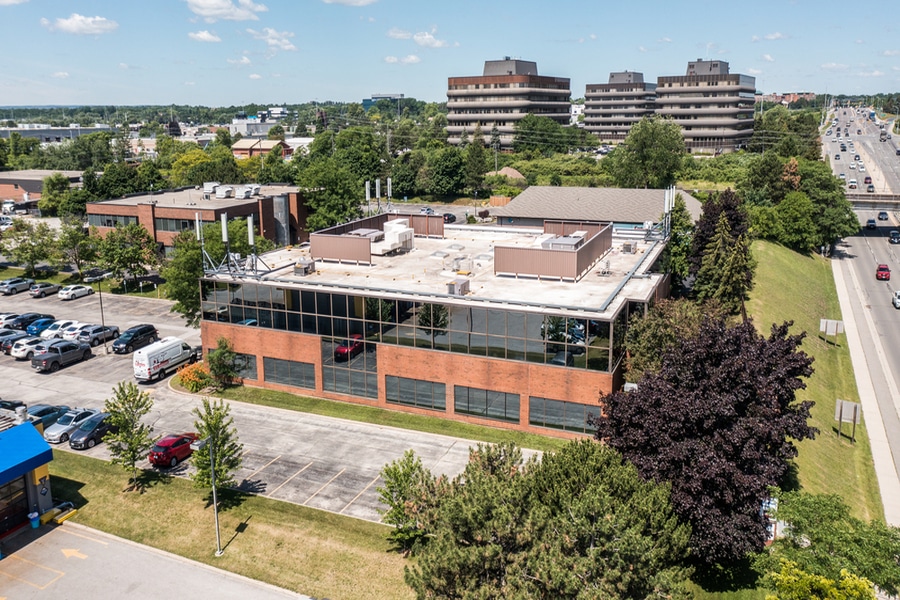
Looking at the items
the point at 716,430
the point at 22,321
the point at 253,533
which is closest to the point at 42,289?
the point at 22,321

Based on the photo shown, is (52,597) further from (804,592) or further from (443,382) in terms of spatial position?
(804,592)

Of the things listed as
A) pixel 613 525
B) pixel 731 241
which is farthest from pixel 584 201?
pixel 613 525

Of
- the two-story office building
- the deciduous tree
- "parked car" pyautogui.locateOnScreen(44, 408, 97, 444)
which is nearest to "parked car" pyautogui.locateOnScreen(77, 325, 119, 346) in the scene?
the two-story office building

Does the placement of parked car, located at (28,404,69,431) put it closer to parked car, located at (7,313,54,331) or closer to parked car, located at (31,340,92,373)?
parked car, located at (31,340,92,373)

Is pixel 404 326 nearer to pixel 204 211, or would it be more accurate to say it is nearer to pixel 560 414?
pixel 560 414

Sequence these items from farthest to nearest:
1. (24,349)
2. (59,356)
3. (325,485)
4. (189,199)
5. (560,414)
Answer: (189,199) < (24,349) < (59,356) < (560,414) < (325,485)
